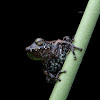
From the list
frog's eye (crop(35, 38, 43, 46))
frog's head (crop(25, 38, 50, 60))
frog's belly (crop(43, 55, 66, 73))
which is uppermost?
frog's eye (crop(35, 38, 43, 46))

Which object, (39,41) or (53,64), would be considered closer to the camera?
(39,41)

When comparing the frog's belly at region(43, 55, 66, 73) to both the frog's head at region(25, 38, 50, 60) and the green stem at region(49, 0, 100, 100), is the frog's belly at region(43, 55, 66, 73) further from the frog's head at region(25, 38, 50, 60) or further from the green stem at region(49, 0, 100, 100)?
the green stem at region(49, 0, 100, 100)

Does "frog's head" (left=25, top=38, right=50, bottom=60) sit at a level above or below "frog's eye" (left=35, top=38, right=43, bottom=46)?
below

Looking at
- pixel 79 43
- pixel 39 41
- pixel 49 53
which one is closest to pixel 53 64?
pixel 49 53

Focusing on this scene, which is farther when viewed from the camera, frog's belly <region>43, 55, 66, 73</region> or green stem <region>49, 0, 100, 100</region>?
frog's belly <region>43, 55, 66, 73</region>

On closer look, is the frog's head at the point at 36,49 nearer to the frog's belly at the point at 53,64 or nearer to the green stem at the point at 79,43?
the frog's belly at the point at 53,64

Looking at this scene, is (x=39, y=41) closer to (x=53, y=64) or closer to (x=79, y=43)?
(x=53, y=64)

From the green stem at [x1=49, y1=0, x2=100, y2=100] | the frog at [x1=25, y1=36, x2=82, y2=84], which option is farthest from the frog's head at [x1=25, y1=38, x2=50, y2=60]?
the green stem at [x1=49, y1=0, x2=100, y2=100]
